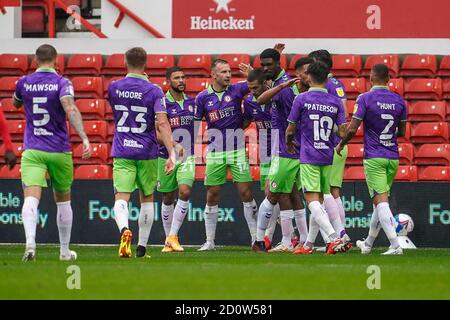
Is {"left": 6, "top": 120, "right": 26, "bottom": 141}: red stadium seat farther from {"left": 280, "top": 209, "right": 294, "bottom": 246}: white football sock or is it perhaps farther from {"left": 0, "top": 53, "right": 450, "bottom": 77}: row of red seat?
{"left": 280, "top": 209, "right": 294, "bottom": 246}: white football sock

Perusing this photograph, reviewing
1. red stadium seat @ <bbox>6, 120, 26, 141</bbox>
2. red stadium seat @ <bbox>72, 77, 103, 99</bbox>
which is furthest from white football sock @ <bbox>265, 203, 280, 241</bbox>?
red stadium seat @ <bbox>6, 120, 26, 141</bbox>

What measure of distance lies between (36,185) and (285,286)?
13.3ft

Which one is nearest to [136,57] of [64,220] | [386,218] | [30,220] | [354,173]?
[64,220]

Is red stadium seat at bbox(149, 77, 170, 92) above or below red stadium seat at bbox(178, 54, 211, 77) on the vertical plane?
below

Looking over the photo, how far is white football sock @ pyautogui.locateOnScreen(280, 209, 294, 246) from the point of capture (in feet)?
55.2

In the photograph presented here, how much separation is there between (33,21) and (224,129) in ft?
25.7

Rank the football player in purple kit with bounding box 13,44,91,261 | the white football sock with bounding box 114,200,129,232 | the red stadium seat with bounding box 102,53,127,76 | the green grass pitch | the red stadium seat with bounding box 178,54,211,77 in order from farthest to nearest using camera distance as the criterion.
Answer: the red stadium seat with bounding box 102,53,127,76 → the red stadium seat with bounding box 178,54,211,77 → the white football sock with bounding box 114,200,129,232 → the football player in purple kit with bounding box 13,44,91,261 → the green grass pitch

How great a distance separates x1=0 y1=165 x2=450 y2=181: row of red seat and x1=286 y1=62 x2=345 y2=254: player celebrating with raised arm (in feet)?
15.2

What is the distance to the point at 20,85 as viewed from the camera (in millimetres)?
13758

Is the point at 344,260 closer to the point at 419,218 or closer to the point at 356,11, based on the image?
the point at 419,218

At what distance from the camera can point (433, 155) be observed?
66.3 feet

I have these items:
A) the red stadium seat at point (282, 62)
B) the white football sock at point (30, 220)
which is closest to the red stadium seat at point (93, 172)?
the red stadium seat at point (282, 62)

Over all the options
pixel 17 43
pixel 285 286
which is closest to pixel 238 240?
pixel 17 43

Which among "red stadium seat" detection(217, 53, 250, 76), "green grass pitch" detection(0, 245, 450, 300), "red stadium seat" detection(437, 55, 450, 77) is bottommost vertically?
"green grass pitch" detection(0, 245, 450, 300)
